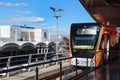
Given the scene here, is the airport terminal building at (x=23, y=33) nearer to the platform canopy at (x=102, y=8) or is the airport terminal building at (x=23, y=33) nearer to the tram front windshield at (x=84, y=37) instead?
the tram front windshield at (x=84, y=37)

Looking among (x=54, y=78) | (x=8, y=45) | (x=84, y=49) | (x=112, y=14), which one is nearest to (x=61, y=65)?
(x=54, y=78)

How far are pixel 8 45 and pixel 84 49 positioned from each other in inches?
904

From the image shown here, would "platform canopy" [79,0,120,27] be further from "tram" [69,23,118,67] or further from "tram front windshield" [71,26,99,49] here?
"tram front windshield" [71,26,99,49]

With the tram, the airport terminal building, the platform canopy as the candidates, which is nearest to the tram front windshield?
the tram

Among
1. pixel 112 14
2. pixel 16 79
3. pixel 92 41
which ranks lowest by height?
pixel 16 79

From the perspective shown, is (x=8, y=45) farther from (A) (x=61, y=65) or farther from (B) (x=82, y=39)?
(A) (x=61, y=65)

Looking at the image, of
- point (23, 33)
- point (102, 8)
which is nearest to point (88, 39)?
point (102, 8)

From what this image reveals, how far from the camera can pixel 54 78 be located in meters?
9.20

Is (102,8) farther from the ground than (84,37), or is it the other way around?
(102,8)

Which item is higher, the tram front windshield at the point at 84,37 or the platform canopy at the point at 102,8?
the platform canopy at the point at 102,8

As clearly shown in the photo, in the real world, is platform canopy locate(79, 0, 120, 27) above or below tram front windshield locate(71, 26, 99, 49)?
above

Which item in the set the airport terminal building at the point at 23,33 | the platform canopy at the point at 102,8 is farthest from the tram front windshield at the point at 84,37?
the airport terminal building at the point at 23,33

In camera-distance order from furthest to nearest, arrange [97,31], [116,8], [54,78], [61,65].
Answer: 1. [97,31]
2. [116,8]
3. [61,65]
4. [54,78]

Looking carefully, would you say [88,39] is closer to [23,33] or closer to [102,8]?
[102,8]
